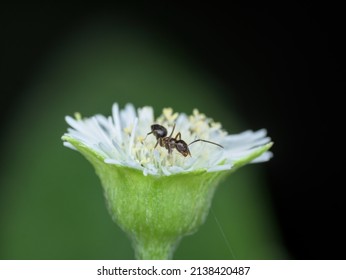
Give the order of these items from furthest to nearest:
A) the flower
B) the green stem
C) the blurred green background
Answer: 1. the blurred green background
2. the green stem
3. the flower

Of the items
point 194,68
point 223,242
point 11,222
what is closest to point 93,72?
point 194,68

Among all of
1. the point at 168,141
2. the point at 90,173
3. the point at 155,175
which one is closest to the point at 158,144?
the point at 168,141

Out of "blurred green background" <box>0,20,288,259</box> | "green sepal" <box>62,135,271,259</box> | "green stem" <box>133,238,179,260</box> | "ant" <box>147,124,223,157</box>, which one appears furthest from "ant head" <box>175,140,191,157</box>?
"blurred green background" <box>0,20,288,259</box>

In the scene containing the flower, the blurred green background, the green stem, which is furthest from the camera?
the blurred green background

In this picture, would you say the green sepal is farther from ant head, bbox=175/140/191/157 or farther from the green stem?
ant head, bbox=175/140/191/157

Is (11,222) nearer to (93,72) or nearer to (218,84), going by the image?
(93,72)

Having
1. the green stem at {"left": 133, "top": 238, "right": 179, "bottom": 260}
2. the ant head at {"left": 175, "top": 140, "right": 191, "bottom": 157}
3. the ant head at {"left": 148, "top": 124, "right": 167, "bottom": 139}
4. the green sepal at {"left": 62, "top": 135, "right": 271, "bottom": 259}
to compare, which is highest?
the ant head at {"left": 148, "top": 124, "right": 167, "bottom": 139}

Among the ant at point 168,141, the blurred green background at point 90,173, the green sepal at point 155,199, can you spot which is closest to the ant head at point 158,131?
the ant at point 168,141
